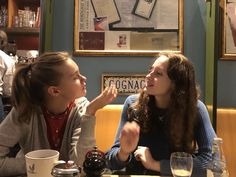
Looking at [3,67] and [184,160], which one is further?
[3,67]

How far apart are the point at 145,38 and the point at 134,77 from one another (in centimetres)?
34

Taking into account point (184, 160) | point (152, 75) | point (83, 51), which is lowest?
point (184, 160)

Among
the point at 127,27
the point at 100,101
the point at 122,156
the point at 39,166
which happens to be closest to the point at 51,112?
the point at 100,101

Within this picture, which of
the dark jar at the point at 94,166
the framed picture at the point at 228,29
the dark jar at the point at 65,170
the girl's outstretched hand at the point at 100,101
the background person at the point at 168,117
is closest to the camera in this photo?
the dark jar at the point at 65,170

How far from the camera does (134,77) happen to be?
278cm

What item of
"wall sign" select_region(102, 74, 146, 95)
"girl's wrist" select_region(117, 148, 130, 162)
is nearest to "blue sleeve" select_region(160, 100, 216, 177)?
"girl's wrist" select_region(117, 148, 130, 162)

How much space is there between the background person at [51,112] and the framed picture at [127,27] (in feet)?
3.78

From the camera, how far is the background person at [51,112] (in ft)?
4.77

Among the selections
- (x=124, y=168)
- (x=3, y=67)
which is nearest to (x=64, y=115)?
(x=124, y=168)

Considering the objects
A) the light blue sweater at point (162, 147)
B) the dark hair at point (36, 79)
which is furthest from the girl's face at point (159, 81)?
the dark hair at point (36, 79)

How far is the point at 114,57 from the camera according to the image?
2.79m

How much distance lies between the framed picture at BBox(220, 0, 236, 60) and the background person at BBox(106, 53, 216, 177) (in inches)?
41.4

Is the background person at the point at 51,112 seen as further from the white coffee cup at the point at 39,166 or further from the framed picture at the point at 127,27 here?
the framed picture at the point at 127,27

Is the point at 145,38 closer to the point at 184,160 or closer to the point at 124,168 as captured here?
the point at 124,168
